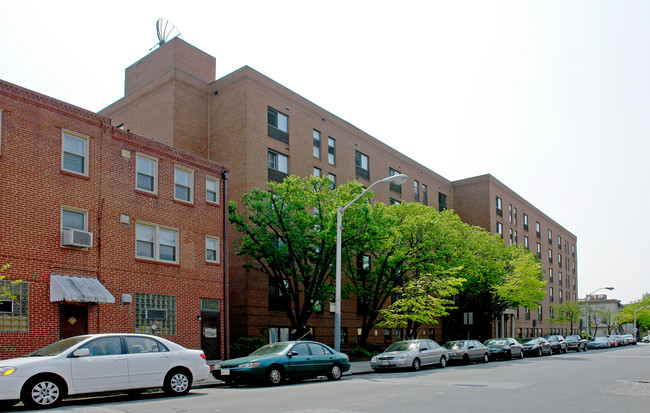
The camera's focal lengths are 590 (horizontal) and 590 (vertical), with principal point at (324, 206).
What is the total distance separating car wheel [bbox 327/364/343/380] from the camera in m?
17.9

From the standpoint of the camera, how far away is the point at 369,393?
13875mm

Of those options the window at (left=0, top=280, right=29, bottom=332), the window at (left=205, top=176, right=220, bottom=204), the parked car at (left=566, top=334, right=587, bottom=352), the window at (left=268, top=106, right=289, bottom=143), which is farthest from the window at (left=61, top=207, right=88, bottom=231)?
the parked car at (left=566, top=334, right=587, bottom=352)

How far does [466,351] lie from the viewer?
2728 centimetres

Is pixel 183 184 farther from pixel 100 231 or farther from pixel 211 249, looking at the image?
pixel 100 231

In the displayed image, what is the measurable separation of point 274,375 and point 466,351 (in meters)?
14.0

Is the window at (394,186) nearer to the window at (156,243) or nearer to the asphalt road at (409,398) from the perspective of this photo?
the window at (156,243)

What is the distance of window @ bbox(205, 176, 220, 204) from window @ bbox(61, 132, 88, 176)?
18.4 ft

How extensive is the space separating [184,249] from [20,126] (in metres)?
7.44

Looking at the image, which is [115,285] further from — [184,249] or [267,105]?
[267,105]

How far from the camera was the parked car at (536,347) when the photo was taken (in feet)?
122

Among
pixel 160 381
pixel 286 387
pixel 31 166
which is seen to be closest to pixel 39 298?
pixel 31 166

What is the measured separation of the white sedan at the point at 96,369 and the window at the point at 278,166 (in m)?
19.6

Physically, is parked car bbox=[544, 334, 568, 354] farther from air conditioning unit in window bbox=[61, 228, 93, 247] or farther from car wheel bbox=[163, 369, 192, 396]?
car wheel bbox=[163, 369, 192, 396]

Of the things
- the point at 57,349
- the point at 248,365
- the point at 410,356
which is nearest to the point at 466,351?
the point at 410,356
